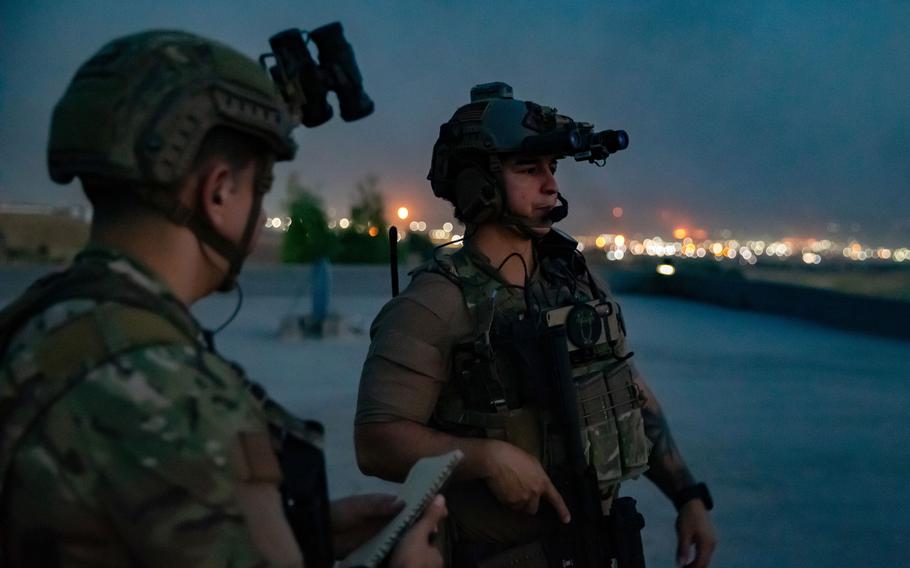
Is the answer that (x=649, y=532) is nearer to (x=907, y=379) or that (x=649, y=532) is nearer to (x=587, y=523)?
(x=587, y=523)

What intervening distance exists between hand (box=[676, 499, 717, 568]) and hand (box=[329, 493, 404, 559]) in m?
1.13

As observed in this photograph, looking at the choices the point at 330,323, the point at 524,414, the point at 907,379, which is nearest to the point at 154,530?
the point at 524,414

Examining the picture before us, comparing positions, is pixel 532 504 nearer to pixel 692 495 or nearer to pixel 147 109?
pixel 692 495

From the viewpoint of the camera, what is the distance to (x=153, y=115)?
1127 mm

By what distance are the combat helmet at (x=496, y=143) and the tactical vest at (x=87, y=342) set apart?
1.23 m

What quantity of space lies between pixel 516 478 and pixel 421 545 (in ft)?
2.35

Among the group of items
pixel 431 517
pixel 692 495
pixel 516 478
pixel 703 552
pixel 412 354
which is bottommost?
pixel 703 552

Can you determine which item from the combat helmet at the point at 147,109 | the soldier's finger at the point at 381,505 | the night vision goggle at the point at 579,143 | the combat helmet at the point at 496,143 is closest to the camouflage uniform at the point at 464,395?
the combat helmet at the point at 496,143

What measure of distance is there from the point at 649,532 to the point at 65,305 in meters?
4.09

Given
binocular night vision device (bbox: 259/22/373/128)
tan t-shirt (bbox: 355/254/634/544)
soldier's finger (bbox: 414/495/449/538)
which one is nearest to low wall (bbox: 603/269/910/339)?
tan t-shirt (bbox: 355/254/634/544)

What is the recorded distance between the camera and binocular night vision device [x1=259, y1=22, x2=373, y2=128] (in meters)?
1.57

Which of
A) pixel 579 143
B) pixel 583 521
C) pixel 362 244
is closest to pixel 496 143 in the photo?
pixel 579 143

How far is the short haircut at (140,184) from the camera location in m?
1.15

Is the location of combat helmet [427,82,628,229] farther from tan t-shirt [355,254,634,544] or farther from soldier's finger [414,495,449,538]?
soldier's finger [414,495,449,538]
